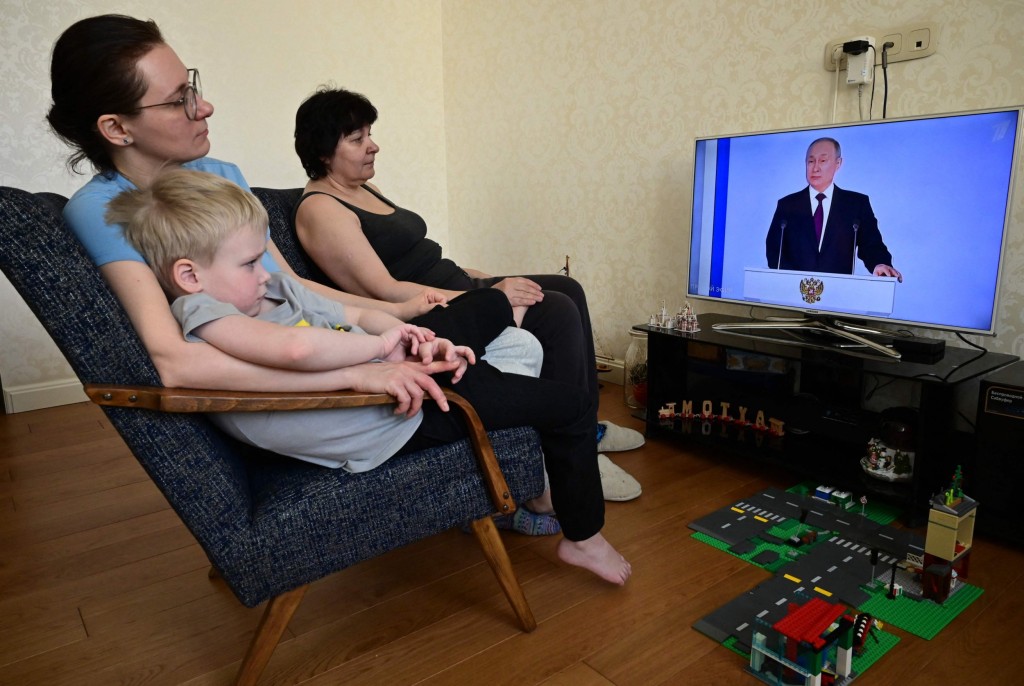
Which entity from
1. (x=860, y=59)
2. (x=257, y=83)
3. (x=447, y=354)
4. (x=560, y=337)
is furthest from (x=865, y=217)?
(x=257, y=83)

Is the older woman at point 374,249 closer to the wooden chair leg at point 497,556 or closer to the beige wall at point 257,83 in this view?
the wooden chair leg at point 497,556

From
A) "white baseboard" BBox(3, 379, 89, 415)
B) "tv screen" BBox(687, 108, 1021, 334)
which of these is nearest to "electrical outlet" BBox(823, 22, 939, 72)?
"tv screen" BBox(687, 108, 1021, 334)

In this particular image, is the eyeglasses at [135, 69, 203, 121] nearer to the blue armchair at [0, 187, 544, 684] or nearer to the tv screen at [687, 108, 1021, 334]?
the blue armchair at [0, 187, 544, 684]

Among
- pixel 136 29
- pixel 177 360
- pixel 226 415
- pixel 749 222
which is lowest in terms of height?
pixel 226 415

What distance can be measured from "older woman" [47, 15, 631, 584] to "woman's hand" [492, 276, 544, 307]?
1.10 ft

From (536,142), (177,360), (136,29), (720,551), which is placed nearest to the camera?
(177,360)

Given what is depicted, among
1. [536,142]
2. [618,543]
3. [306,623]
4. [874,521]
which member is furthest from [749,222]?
[306,623]

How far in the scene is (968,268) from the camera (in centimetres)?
186

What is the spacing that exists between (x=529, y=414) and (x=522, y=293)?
1.75 feet

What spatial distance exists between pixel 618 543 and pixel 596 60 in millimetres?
2178

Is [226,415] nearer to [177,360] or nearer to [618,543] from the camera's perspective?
[177,360]

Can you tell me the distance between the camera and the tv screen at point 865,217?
183 centimetres

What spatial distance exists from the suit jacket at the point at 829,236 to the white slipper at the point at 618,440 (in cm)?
73

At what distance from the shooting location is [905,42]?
2137 millimetres
